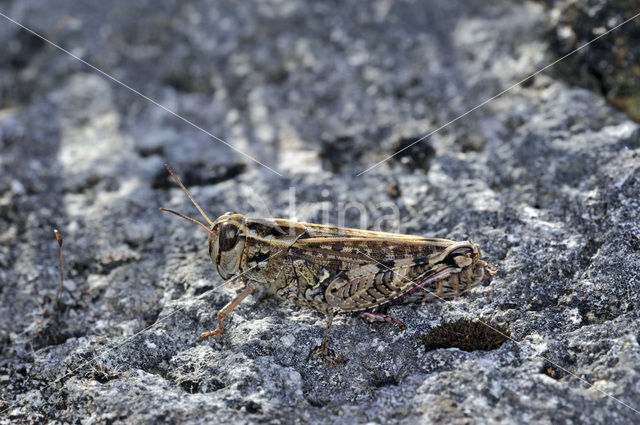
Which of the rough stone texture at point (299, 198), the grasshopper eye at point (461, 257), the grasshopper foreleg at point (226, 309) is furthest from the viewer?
the grasshopper foreleg at point (226, 309)

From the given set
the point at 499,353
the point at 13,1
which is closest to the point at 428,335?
the point at 499,353

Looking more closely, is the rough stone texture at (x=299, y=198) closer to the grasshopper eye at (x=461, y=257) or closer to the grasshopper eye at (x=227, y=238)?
the grasshopper eye at (x=461, y=257)

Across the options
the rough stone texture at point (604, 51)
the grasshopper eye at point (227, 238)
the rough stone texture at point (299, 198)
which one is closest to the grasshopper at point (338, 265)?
the grasshopper eye at point (227, 238)

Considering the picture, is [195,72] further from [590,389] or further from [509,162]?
[590,389]

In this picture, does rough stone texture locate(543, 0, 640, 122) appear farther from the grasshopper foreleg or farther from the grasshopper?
the grasshopper foreleg

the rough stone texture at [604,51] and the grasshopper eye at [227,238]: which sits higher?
the rough stone texture at [604,51]

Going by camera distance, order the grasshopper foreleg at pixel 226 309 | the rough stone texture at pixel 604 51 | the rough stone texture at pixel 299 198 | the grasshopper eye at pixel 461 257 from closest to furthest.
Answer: the rough stone texture at pixel 299 198 < the grasshopper eye at pixel 461 257 < the grasshopper foreleg at pixel 226 309 < the rough stone texture at pixel 604 51

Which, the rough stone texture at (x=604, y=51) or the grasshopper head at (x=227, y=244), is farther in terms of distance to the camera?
the rough stone texture at (x=604, y=51)

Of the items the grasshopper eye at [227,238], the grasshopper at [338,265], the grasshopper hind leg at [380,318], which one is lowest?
the grasshopper hind leg at [380,318]

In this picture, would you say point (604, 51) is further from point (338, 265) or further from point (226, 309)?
point (226, 309)

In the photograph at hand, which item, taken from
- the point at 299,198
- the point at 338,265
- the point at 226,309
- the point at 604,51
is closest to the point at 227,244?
the point at 226,309
